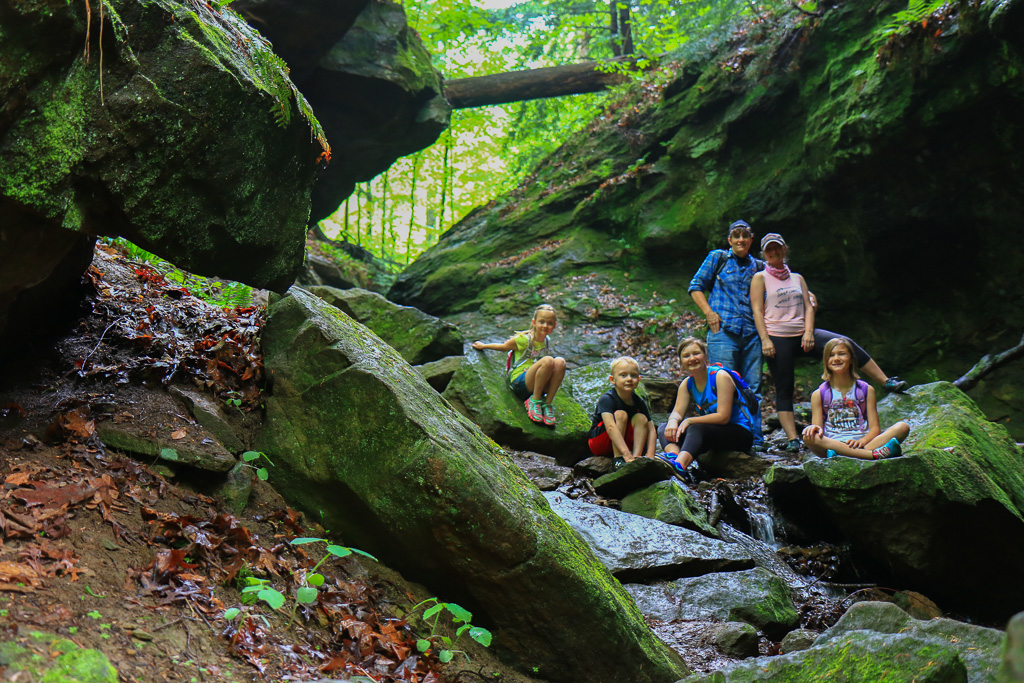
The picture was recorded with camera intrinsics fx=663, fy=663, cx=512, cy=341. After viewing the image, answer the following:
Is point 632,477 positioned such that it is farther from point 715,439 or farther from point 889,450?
point 889,450

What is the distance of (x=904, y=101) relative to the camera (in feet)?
29.5

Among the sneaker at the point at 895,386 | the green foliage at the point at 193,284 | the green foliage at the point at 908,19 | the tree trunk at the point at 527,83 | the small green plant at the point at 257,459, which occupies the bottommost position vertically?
the small green plant at the point at 257,459

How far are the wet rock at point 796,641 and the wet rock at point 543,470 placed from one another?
2.33 meters

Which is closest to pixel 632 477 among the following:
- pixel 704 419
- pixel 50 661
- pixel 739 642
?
pixel 704 419

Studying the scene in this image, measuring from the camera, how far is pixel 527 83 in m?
15.3

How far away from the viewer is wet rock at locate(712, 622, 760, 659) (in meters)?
4.19

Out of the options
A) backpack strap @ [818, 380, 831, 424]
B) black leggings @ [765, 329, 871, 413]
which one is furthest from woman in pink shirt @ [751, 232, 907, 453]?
backpack strap @ [818, 380, 831, 424]

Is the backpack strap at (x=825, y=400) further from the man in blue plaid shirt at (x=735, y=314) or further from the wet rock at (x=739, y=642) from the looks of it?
the wet rock at (x=739, y=642)

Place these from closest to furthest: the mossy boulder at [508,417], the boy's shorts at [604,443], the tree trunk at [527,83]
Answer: the boy's shorts at [604,443] → the mossy boulder at [508,417] → the tree trunk at [527,83]

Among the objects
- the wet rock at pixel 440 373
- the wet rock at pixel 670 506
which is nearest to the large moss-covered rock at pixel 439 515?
the wet rock at pixel 670 506

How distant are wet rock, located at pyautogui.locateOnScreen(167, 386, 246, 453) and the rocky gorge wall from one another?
8314 mm

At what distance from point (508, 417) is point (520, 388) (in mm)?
474

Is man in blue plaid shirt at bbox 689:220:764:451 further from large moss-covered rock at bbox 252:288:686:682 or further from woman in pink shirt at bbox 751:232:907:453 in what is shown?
large moss-covered rock at bbox 252:288:686:682

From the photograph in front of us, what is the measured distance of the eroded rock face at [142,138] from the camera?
100 inches
